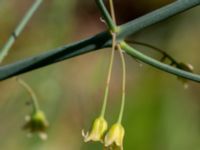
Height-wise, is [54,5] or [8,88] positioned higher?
[54,5]

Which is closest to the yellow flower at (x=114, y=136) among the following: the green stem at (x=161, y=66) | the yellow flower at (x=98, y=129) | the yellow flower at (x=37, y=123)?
the yellow flower at (x=98, y=129)

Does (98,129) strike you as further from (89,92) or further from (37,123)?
(89,92)

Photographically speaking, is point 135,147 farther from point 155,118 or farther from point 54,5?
point 54,5

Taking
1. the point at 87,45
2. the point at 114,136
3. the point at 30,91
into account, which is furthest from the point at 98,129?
the point at 30,91

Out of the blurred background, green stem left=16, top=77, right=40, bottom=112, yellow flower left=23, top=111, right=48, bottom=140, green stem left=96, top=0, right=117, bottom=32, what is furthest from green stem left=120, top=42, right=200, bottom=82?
the blurred background

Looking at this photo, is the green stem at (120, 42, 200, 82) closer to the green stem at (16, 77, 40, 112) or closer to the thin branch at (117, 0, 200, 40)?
the thin branch at (117, 0, 200, 40)

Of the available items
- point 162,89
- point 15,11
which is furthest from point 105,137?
point 15,11
